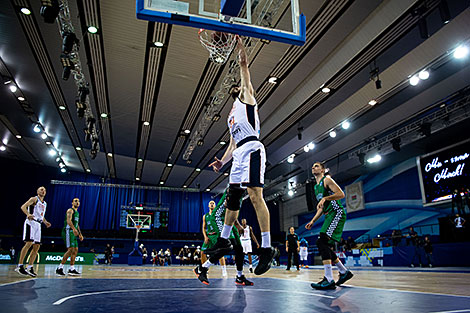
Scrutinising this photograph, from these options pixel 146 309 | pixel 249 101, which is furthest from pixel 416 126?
pixel 146 309

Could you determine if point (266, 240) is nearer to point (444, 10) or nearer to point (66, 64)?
point (444, 10)

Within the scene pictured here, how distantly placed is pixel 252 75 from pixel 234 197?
7886 mm

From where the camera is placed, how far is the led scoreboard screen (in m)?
12.3

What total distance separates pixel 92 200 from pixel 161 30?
18580 mm

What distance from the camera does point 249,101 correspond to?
311cm

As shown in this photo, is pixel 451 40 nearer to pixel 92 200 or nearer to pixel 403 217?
pixel 403 217

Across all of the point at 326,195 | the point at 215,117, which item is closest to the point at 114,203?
the point at 215,117

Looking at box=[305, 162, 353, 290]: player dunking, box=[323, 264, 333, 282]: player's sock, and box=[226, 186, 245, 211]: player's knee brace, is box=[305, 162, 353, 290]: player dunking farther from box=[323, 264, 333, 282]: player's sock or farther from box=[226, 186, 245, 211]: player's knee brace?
box=[226, 186, 245, 211]: player's knee brace

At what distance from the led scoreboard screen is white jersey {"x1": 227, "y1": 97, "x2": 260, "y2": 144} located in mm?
12001

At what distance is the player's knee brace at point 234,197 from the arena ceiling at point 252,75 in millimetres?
6096

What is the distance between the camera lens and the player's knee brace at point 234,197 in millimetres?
2914

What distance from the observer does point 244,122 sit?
3.08 meters

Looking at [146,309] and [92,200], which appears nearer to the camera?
[146,309]

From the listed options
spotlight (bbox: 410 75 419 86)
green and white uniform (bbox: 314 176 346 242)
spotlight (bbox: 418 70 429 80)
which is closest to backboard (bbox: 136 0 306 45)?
green and white uniform (bbox: 314 176 346 242)
